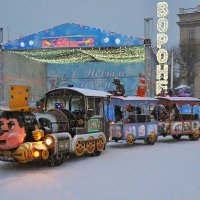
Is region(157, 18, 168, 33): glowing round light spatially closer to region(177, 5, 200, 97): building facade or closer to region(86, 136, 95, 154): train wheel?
region(177, 5, 200, 97): building facade

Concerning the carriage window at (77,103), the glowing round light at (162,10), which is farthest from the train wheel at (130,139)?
the glowing round light at (162,10)

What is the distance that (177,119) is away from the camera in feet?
59.2

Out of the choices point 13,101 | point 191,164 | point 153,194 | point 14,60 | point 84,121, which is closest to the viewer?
point 153,194

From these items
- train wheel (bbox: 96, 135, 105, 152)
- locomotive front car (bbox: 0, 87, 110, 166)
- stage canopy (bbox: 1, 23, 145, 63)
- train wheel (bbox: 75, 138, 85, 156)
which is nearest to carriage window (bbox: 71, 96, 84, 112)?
locomotive front car (bbox: 0, 87, 110, 166)

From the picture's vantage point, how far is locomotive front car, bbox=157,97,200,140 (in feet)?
56.4

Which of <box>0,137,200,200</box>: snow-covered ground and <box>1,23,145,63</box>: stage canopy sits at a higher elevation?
<box>1,23,145,63</box>: stage canopy

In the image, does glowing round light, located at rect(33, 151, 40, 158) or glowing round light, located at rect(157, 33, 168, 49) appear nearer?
glowing round light, located at rect(33, 151, 40, 158)

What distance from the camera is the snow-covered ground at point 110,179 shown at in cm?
744

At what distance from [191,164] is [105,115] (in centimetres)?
374

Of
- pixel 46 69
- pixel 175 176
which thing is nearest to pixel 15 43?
pixel 46 69

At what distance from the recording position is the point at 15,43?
2894cm

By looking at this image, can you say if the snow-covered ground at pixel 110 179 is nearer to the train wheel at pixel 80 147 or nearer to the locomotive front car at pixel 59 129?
the train wheel at pixel 80 147

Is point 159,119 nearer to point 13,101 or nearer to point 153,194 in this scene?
point 13,101

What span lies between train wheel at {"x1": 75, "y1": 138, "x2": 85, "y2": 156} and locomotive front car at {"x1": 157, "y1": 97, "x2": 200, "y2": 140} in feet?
19.9
